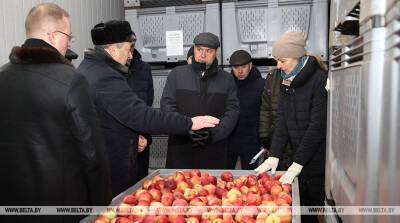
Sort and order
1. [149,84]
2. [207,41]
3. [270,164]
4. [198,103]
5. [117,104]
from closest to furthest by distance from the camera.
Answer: [117,104] < [270,164] < [207,41] < [198,103] < [149,84]

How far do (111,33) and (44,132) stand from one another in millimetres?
772

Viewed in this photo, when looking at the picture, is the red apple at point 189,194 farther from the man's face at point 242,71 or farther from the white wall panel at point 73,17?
the man's face at point 242,71

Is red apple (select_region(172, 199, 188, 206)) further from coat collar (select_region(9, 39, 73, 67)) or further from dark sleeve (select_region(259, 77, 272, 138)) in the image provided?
dark sleeve (select_region(259, 77, 272, 138))

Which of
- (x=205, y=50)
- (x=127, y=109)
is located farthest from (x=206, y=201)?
(x=205, y=50)

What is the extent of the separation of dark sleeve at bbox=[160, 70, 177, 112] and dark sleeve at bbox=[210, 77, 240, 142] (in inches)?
15.7

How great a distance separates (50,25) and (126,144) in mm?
804

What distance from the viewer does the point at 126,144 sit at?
87.1 inches

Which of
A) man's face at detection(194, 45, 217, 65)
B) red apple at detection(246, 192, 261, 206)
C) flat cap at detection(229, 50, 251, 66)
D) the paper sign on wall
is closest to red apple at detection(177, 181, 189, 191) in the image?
red apple at detection(246, 192, 261, 206)

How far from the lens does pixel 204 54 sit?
9.34ft

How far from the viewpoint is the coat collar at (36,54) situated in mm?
1637

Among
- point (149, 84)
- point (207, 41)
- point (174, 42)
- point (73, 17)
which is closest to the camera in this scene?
point (207, 41)

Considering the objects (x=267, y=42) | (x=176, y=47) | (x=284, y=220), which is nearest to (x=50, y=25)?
(x=284, y=220)

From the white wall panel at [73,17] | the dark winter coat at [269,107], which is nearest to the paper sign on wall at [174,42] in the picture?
the white wall panel at [73,17]

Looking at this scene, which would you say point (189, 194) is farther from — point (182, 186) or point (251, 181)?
point (251, 181)
